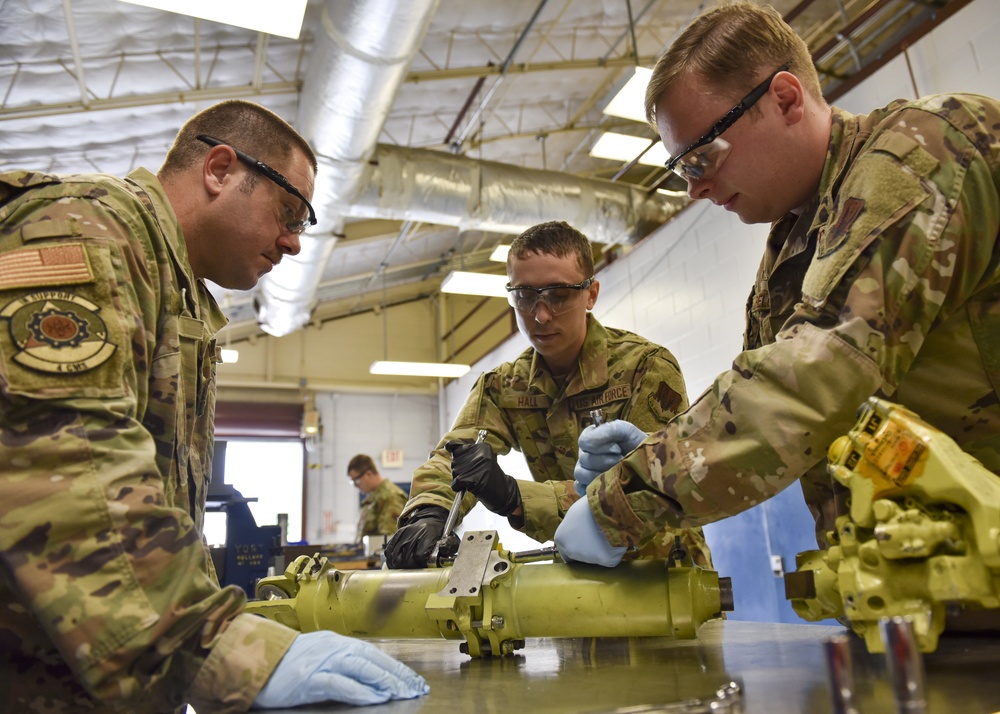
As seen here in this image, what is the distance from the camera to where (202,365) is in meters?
1.34

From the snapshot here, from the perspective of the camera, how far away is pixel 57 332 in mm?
909

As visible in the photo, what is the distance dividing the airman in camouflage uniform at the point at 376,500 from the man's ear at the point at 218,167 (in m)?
5.35

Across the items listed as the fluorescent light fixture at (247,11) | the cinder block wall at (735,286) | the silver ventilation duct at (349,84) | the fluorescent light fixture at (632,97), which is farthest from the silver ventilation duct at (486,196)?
the fluorescent light fixture at (247,11)

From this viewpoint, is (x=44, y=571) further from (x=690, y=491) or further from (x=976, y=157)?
(x=976, y=157)

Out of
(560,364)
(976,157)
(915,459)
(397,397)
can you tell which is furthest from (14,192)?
(397,397)

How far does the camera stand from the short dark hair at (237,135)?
4.77 feet

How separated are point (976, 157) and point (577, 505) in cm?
79

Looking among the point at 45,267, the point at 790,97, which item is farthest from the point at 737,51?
the point at 45,267

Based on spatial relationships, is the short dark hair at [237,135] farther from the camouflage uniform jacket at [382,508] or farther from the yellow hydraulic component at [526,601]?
the camouflage uniform jacket at [382,508]

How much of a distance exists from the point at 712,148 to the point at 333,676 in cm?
102

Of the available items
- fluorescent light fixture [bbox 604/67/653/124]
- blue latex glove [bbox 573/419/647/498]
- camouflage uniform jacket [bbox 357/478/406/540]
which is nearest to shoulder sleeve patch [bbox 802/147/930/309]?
blue latex glove [bbox 573/419/647/498]

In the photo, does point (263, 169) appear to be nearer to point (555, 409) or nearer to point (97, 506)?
point (97, 506)

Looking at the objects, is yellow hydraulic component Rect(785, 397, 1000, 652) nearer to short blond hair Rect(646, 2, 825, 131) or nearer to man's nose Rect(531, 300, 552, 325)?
short blond hair Rect(646, 2, 825, 131)

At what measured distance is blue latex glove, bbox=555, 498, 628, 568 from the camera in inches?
48.8
